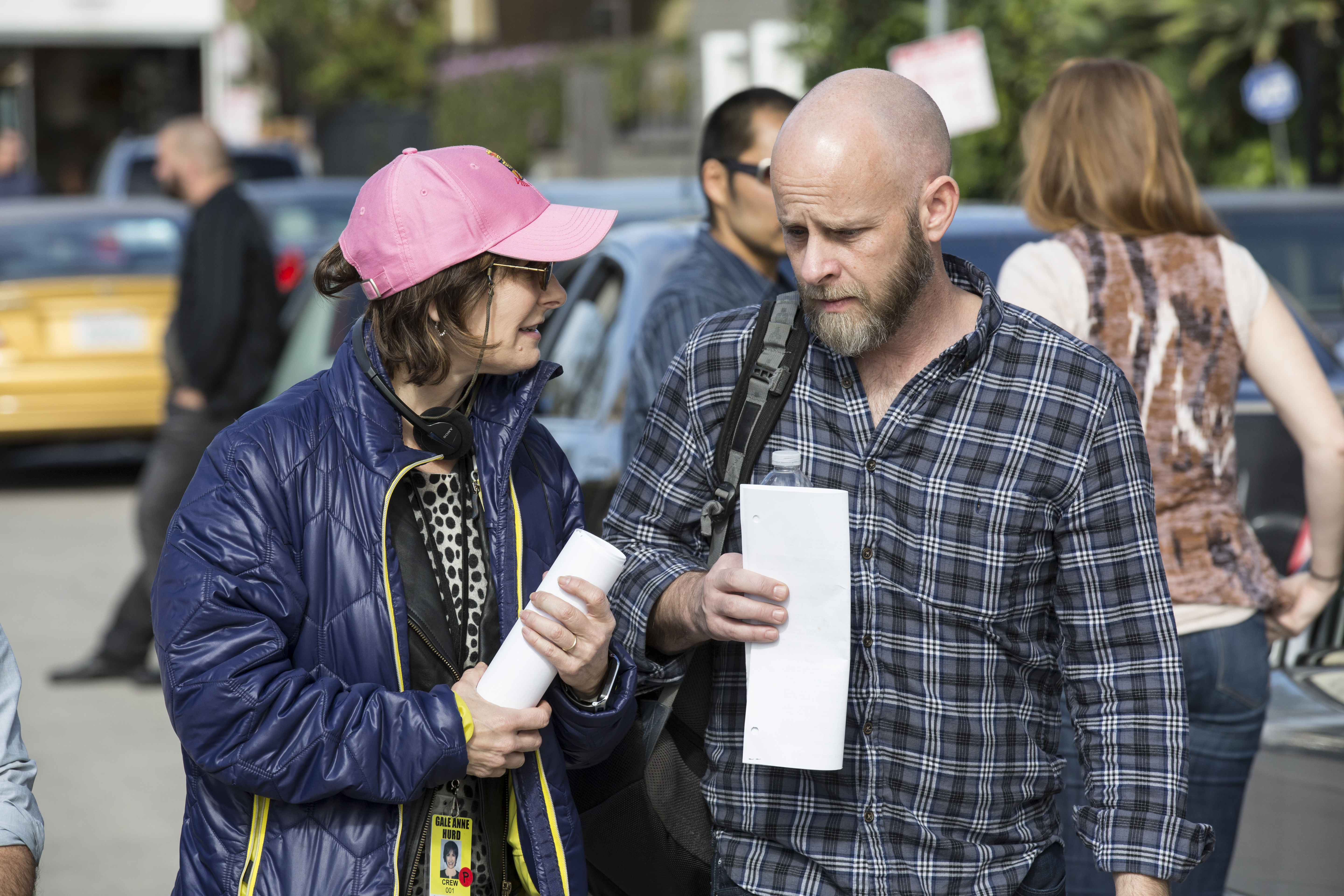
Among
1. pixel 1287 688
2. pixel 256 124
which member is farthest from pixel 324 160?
pixel 1287 688

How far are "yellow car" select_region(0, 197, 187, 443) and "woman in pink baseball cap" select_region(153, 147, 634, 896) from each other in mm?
9000

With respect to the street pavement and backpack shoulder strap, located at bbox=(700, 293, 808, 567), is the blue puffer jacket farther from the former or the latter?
the street pavement

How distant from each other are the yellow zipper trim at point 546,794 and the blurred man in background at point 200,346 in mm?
4751

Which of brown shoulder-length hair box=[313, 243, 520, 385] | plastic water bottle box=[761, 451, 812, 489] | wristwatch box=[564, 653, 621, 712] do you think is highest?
brown shoulder-length hair box=[313, 243, 520, 385]

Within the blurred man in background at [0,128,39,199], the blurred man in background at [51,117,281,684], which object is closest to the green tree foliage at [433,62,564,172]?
the blurred man in background at [0,128,39,199]

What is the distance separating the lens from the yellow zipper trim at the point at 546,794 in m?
2.33

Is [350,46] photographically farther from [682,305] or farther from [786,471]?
[786,471]

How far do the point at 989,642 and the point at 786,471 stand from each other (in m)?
0.39

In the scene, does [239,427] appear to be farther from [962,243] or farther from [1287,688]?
[962,243]

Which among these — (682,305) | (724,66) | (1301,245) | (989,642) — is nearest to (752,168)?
(682,305)

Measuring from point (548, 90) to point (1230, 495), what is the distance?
883 inches

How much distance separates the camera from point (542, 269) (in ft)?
7.98

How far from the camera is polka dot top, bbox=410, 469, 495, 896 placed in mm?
2350

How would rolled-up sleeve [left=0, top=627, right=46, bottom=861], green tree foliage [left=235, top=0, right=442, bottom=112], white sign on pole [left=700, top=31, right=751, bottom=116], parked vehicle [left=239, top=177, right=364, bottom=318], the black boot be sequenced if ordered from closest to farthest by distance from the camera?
1. rolled-up sleeve [left=0, top=627, right=46, bottom=861]
2. the black boot
3. white sign on pole [left=700, top=31, right=751, bottom=116]
4. parked vehicle [left=239, top=177, right=364, bottom=318]
5. green tree foliage [left=235, top=0, right=442, bottom=112]
